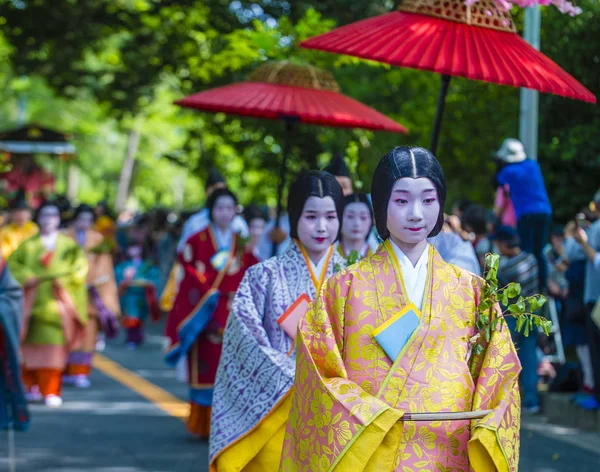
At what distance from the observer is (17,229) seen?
42.9ft

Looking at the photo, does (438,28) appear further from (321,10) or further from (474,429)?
Answer: (321,10)

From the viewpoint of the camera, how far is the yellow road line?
11.0 meters

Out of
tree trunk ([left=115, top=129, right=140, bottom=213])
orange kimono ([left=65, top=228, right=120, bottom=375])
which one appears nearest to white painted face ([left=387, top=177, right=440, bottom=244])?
orange kimono ([left=65, top=228, right=120, bottom=375])

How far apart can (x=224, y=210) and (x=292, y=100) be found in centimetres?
125

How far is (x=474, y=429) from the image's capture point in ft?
13.5

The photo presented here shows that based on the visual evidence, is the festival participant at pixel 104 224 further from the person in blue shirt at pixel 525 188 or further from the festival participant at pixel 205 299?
the person in blue shirt at pixel 525 188

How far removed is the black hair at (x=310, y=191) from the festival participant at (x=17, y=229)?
7.20 m

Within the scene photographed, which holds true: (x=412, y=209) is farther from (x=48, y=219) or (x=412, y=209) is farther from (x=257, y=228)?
(x=48, y=219)

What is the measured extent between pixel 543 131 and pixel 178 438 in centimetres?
545

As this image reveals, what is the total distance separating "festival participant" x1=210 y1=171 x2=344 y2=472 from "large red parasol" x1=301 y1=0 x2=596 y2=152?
87 cm

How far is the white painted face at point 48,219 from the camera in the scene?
12.0 metres

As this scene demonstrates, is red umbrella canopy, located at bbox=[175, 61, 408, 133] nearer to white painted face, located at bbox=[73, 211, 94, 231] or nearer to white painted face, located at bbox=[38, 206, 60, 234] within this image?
white painted face, located at bbox=[38, 206, 60, 234]

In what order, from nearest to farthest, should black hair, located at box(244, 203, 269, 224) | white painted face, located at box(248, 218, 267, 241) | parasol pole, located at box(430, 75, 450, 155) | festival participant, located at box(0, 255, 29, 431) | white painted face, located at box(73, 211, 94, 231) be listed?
parasol pole, located at box(430, 75, 450, 155)
festival participant, located at box(0, 255, 29, 431)
white painted face, located at box(248, 218, 267, 241)
black hair, located at box(244, 203, 269, 224)
white painted face, located at box(73, 211, 94, 231)

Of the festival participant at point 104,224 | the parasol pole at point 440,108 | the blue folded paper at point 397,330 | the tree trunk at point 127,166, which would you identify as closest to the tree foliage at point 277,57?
the festival participant at point 104,224
